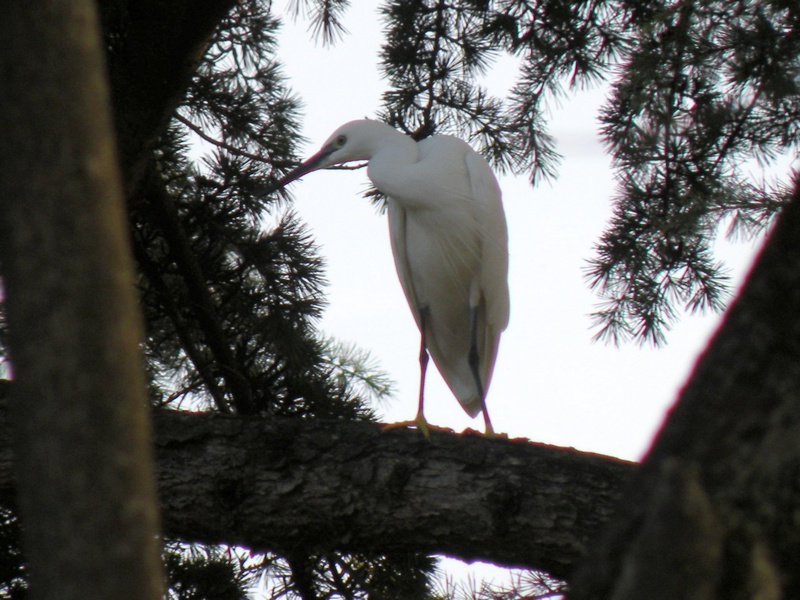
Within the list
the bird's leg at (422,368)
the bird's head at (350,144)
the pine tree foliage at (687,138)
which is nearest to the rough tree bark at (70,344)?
the pine tree foliage at (687,138)

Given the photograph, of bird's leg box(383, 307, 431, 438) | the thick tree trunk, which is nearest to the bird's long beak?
bird's leg box(383, 307, 431, 438)

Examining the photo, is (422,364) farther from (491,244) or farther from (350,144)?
(350,144)

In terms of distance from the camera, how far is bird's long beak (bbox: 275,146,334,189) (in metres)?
2.75

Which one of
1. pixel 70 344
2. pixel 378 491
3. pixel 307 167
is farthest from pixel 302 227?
pixel 70 344

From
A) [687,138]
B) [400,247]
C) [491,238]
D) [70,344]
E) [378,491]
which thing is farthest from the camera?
[400,247]

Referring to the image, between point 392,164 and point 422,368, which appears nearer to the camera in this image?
point 392,164

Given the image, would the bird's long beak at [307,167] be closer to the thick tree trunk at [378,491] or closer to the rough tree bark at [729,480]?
the thick tree trunk at [378,491]

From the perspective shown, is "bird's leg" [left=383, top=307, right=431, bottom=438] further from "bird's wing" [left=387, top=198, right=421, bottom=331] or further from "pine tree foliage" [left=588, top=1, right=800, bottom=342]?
"pine tree foliage" [left=588, top=1, right=800, bottom=342]

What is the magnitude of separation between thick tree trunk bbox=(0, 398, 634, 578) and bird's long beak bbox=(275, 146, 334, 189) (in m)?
0.95

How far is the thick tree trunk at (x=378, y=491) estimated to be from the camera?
184 centimetres

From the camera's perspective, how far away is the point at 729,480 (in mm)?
733

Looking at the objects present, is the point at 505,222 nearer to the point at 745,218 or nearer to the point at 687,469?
the point at 745,218

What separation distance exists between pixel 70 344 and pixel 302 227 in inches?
82.2

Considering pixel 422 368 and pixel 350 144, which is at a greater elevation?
pixel 350 144
